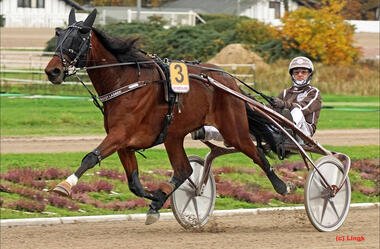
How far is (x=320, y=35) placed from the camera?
29922 millimetres

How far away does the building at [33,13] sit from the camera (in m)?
41.9

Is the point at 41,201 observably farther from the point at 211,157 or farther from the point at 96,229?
the point at 211,157

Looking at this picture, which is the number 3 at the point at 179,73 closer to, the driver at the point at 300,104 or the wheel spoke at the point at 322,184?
the driver at the point at 300,104

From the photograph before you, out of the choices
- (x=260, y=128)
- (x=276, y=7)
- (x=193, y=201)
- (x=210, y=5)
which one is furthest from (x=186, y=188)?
(x=210, y=5)

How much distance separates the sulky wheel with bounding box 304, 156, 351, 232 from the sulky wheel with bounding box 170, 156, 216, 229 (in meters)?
1.01

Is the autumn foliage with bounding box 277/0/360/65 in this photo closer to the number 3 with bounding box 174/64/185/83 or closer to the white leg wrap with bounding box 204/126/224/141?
the white leg wrap with bounding box 204/126/224/141

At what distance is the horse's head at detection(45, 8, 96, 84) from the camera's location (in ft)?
22.3

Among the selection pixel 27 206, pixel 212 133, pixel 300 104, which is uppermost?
pixel 300 104

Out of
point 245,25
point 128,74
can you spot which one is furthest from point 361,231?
point 245,25

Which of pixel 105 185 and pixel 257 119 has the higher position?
pixel 257 119

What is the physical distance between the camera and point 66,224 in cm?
900

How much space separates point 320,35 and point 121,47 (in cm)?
2319

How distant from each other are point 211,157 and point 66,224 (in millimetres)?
1648

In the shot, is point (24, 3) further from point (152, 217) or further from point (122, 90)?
point (122, 90)
